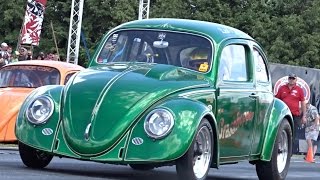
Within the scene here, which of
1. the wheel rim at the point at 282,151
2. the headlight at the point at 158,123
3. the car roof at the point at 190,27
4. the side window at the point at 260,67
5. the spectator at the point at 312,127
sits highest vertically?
the car roof at the point at 190,27

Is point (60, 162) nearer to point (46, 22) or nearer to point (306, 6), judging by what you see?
point (306, 6)

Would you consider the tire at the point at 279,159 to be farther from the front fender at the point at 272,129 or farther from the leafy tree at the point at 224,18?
the leafy tree at the point at 224,18

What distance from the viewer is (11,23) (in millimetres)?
51969

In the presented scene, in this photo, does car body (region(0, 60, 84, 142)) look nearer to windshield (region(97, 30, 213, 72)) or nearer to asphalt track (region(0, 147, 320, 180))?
asphalt track (region(0, 147, 320, 180))

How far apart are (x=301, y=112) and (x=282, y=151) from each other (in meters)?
9.00

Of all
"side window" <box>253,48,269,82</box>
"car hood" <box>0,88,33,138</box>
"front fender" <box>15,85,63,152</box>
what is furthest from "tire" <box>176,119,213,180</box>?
"car hood" <box>0,88,33,138</box>

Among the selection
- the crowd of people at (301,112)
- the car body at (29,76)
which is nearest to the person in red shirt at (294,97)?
the crowd of people at (301,112)

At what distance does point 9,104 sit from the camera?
50.3 ft

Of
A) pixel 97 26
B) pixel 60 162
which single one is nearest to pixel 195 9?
pixel 97 26

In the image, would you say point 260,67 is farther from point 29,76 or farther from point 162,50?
point 29,76

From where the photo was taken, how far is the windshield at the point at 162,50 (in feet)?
32.4

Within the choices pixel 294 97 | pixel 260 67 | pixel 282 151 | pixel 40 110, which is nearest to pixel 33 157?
pixel 40 110

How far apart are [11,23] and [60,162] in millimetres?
41589

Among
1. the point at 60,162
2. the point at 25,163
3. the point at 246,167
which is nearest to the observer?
the point at 25,163
